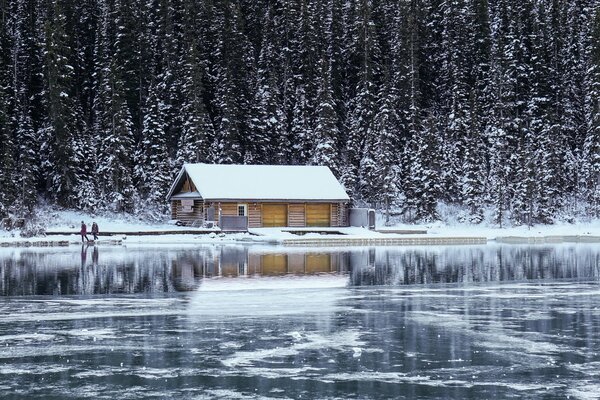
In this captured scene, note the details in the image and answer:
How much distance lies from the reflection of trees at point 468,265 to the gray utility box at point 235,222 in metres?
16.7

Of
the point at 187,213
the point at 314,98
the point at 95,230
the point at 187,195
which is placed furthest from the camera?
the point at 314,98

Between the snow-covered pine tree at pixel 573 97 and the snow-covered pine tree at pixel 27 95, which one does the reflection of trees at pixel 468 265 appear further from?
the snow-covered pine tree at pixel 573 97

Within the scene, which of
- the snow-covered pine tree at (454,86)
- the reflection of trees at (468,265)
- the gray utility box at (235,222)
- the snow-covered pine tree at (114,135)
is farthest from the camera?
the snow-covered pine tree at (454,86)

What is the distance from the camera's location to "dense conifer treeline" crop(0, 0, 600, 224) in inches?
2566

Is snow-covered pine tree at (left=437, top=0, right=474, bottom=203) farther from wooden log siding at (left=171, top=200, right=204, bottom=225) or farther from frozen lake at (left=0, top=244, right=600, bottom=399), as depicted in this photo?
frozen lake at (left=0, top=244, right=600, bottom=399)

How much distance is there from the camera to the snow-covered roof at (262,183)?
185ft

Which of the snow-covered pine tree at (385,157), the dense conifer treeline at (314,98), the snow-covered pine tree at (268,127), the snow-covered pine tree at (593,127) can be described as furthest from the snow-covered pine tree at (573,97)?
the snow-covered pine tree at (268,127)

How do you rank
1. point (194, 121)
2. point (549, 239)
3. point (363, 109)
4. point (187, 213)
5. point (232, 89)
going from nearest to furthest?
point (549, 239)
point (187, 213)
point (194, 121)
point (232, 89)
point (363, 109)

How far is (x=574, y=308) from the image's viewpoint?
17.1 metres

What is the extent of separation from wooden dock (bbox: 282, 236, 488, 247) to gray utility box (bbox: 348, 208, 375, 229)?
11.3 metres

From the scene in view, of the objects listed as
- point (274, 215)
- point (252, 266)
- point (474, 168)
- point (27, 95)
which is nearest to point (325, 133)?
point (274, 215)

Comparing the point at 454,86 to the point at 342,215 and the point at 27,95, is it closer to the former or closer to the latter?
the point at 342,215

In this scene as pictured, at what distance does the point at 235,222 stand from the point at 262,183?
5502 mm

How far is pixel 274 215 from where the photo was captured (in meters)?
58.2
